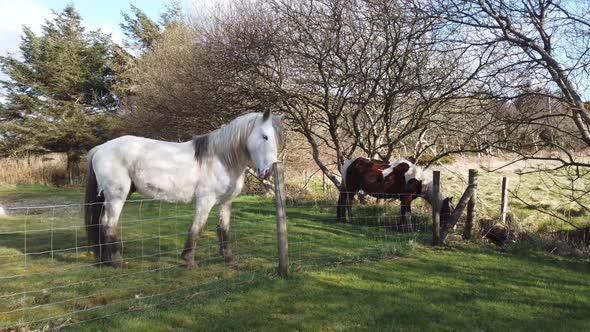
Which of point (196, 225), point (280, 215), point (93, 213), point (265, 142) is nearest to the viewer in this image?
point (280, 215)

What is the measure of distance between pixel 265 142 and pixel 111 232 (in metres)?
2.16

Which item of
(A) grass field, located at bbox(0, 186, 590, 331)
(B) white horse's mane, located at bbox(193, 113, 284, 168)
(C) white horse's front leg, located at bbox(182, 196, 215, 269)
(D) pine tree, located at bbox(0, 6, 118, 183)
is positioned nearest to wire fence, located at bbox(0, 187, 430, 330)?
(A) grass field, located at bbox(0, 186, 590, 331)

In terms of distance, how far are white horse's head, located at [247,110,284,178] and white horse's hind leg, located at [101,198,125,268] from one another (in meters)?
1.78

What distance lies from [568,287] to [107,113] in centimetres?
2293

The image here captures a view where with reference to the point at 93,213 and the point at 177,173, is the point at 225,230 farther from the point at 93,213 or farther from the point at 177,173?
the point at 93,213

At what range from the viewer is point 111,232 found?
16.8 ft

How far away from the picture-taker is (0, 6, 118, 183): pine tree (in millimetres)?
21641

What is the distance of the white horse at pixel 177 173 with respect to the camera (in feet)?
16.8

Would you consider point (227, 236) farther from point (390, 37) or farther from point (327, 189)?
point (327, 189)

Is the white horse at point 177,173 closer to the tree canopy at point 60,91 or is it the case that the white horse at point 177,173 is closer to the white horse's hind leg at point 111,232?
the white horse's hind leg at point 111,232

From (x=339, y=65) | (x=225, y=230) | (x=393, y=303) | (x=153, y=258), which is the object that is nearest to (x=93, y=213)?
(x=153, y=258)

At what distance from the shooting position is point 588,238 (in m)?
6.93

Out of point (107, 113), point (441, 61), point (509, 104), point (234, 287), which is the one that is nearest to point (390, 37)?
point (441, 61)

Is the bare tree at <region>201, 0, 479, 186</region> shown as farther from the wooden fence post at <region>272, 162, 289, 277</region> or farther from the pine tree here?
the pine tree
